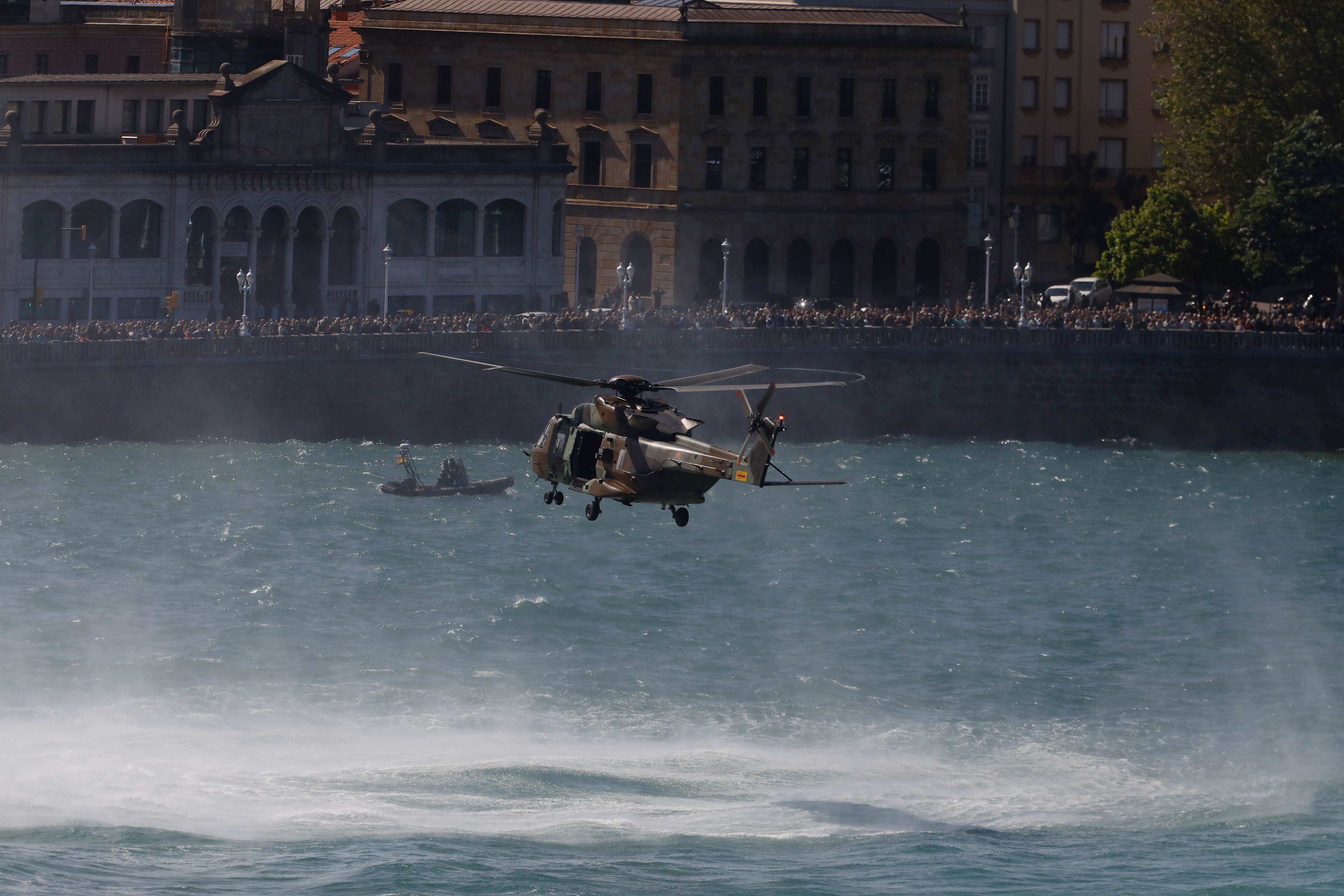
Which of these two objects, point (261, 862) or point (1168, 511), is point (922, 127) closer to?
point (1168, 511)

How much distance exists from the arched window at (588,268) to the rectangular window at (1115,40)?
29.6 metres

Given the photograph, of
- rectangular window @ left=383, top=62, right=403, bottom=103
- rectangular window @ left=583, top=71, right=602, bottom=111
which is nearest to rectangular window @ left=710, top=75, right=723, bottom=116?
rectangular window @ left=583, top=71, right=602, bottom=111

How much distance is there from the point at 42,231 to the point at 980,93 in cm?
5170

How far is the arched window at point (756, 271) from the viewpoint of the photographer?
127188mm

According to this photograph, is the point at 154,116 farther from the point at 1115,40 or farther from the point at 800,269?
the point at 1115,40

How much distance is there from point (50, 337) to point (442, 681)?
29710 millimetres

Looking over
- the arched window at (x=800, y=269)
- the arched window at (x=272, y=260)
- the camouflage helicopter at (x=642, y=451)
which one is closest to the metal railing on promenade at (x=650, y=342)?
the arched window at (x=272, y=260)

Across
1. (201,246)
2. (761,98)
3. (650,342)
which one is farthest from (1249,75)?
(201,246)

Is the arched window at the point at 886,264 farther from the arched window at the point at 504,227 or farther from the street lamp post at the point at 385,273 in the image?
the street lamp post at the point at 385,273

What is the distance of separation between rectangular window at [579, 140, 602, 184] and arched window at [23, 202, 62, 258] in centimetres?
2939

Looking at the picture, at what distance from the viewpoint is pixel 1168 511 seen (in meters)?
98.2

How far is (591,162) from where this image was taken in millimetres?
127188

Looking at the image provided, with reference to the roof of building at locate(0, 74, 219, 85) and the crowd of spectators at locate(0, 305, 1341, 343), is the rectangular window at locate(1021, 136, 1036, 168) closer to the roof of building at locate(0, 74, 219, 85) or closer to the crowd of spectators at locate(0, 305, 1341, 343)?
the crowd of spectators at locate(0, 305, 1341, 343)

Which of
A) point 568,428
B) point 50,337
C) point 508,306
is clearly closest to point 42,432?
point 50,337
